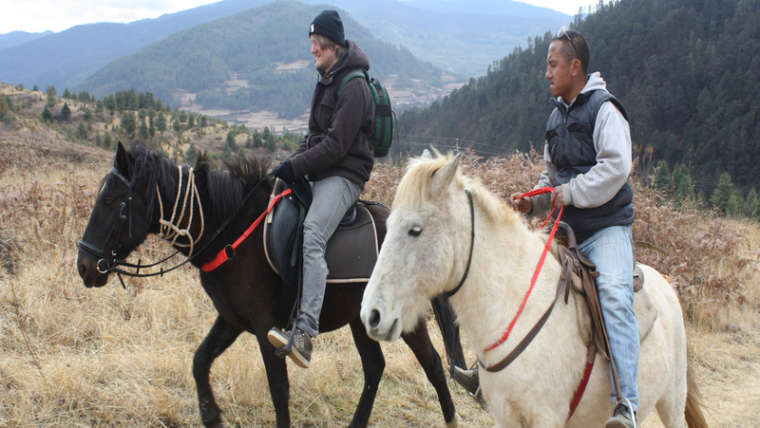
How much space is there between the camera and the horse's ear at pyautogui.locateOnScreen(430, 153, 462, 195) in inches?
81.0

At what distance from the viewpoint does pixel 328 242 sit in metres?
3.47

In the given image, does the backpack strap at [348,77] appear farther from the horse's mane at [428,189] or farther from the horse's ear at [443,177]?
the horse's ear at [443,177]

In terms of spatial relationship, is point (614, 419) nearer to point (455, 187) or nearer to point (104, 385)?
point (455, 187)

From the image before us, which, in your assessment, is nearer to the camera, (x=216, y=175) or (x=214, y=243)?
(x=214, y=243)

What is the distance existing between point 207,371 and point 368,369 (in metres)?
1.25

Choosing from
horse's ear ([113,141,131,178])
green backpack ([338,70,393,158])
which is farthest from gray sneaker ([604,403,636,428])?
horse's ear ([113,141,131,178])

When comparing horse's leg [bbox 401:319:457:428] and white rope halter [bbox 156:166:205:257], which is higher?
white rope halter [bbox 156:166:205:257]

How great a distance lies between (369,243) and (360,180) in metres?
0.49

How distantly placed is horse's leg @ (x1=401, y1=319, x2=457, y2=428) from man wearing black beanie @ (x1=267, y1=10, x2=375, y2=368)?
846 mm

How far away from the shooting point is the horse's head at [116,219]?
296cm

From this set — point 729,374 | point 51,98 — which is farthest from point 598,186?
point 51,98

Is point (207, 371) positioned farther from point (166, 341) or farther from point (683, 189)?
point (683, 189)

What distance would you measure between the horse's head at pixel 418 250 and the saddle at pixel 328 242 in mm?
1332

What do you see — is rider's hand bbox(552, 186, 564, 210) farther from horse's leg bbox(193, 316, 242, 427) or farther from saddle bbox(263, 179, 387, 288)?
horse's leg bbox(193, 316, 242, 427)
